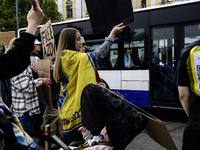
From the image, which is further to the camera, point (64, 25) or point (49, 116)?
point (64, 25)

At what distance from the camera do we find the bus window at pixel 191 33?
526 centimetres

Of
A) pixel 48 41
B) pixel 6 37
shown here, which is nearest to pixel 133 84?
pixel 48 41

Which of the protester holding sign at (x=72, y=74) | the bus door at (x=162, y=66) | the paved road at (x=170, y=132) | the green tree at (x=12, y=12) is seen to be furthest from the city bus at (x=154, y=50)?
the green tree at (x=12, y=12)

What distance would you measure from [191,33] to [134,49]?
1.55m

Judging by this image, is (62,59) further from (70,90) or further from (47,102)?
(47,102)

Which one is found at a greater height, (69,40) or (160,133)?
(69,40)

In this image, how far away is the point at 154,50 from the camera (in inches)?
226

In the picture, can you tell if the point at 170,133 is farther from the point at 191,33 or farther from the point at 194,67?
the point at 194,67

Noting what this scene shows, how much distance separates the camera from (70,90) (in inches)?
81.5

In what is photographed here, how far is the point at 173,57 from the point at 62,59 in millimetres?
4207

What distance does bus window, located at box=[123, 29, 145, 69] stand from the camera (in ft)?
19.1

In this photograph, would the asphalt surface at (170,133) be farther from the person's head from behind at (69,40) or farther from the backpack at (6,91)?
the person's head from behind at (69,40)

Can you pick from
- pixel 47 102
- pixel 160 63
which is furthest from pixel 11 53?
pixel 160 63

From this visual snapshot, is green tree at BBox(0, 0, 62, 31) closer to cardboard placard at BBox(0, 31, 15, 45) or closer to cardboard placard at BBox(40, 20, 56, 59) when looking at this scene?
cardboard placard at BBox(0, 31, 15, 45)
